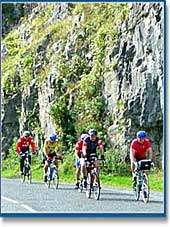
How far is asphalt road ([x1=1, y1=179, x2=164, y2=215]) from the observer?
2338cm

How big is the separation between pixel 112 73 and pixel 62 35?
25.6 inches

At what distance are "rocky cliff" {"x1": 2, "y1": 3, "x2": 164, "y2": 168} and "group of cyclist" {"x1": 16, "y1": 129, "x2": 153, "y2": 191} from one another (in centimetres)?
8

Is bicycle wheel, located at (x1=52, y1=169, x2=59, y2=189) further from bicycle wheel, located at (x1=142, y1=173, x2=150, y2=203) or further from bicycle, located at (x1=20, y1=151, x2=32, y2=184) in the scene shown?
bicycle wheel, located at (x1=142, y1=173, x2=150, y2=203)

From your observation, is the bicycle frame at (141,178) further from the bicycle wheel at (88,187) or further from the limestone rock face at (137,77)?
the bicycle wheel at (88,187)

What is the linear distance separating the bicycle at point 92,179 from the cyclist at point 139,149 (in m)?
0.38

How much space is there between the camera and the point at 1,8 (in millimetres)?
23734

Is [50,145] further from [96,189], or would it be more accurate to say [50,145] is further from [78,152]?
[96,189]

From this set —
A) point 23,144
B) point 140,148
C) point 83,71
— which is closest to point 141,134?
point 140,148

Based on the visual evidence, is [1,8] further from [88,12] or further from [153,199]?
[153,199]

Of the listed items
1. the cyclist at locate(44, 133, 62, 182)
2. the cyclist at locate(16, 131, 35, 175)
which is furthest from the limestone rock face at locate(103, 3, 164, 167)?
the cyclist at locate(16, 131, 35, 175)

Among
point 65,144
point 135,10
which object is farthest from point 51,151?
point 135,10

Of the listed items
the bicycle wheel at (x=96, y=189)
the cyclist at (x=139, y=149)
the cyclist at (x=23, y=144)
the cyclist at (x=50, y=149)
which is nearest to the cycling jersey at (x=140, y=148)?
the cyclist at (x=139, y=149)

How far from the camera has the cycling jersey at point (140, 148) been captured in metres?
23.6

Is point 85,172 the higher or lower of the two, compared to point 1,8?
lower
